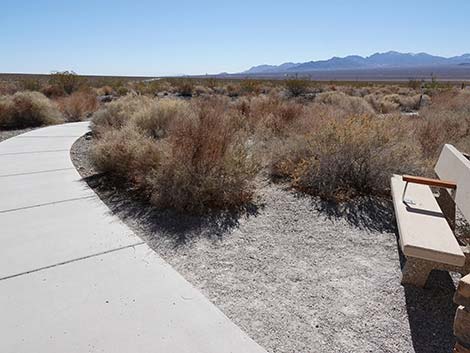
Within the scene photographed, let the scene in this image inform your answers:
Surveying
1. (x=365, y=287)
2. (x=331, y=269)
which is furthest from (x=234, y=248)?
(x=365, y=287)

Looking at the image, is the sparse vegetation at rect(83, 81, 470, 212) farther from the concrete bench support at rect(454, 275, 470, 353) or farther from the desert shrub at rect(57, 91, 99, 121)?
the desert shrub at rect(57, 91, 99, 121)

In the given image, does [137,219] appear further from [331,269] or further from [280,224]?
[331,269]

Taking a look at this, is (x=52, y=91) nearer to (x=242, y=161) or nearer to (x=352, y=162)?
(x=242, y=161)

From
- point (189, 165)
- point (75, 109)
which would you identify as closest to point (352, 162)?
point (189, 165)

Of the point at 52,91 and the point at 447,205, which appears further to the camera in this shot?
the point at 52,91

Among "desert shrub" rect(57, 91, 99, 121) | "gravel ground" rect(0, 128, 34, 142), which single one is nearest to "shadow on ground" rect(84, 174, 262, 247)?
"gravel ground" rect(0, 128, 34, 142)

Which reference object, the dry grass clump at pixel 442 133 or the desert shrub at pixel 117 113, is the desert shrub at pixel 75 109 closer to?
the desert shrub at pixel 117 113

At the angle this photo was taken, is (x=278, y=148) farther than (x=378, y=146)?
Yes

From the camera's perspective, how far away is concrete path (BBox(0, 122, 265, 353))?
2.63 metres

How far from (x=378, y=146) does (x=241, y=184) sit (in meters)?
2.43

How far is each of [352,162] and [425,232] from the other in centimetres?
293

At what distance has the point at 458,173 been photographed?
4.11 m

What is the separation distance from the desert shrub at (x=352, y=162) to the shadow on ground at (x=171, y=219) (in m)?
1.24

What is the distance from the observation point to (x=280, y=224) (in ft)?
15.9
